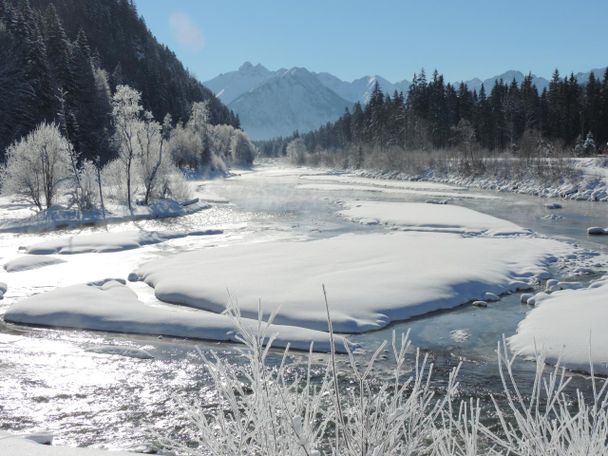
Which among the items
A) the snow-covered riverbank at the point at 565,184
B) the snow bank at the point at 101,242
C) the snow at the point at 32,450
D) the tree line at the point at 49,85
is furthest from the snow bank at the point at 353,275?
the tree line at the point at 49,85

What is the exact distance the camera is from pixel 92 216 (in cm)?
3444

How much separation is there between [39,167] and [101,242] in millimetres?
16485

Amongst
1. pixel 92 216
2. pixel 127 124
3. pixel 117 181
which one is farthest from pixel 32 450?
pixel 117 181

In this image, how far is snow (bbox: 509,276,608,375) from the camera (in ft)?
31.6

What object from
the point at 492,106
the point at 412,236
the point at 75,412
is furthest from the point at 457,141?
the point at 75,412

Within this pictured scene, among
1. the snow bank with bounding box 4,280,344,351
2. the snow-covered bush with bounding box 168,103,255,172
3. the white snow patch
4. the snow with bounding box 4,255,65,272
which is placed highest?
the snow-covered bush with bounding box 168,103,255,172

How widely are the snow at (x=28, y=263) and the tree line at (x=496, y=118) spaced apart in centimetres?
4742

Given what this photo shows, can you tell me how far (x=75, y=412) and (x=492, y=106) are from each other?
8334 cm

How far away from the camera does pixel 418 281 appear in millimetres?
15000

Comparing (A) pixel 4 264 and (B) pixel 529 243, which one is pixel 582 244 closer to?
(B) pixel 529 243

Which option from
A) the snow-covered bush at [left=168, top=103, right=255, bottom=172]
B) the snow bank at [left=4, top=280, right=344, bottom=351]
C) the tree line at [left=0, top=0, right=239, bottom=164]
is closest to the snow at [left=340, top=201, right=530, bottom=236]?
the snow bank at [left=4, top=280, right=344, bottom=351]

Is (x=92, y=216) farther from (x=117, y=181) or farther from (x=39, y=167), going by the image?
(x=117, y=181)

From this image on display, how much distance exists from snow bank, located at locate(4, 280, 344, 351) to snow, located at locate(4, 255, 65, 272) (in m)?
5.30

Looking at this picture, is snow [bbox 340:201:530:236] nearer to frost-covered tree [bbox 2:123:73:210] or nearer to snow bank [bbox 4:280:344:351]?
snow bank [bbox 4:280:344:351]
